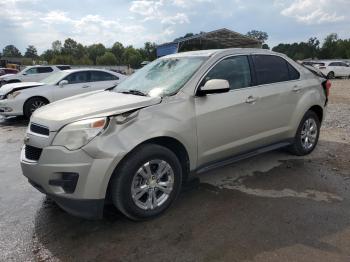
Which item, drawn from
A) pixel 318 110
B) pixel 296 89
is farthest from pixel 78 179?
pixel 318 110

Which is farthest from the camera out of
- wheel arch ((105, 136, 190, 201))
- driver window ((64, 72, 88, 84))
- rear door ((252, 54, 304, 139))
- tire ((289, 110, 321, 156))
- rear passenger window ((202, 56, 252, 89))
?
driver window ((64, 72, 88, 84))

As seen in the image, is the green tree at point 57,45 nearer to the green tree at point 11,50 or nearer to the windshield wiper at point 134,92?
the green tree at point 11,50

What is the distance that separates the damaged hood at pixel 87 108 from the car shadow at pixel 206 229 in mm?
1089

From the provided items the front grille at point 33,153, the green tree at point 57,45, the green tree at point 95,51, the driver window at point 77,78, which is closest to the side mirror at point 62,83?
the driver window at point 77,78

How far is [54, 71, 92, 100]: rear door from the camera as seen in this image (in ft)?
33.7

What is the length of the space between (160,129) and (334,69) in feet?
94.8

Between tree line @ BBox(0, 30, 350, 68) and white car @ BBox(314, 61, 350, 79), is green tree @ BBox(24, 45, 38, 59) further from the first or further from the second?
white car @ BBox(314, 61, 350, 79)

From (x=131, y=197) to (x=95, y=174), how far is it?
47cm

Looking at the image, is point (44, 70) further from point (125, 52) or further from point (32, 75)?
point (125, 52)

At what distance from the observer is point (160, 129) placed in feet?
11.5

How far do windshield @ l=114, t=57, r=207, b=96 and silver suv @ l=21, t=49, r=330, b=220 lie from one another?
2 centimetres

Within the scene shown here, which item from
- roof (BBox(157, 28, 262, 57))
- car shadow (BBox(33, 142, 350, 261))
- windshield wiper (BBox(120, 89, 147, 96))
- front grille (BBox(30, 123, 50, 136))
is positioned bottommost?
car shadow (BBox(33, 142, 350, 261))

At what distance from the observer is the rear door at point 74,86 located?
1026cm

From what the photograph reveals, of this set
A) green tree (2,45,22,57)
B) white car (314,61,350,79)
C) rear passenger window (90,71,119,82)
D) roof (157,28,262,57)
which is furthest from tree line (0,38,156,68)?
rear passenger window (90,71,119,82)
